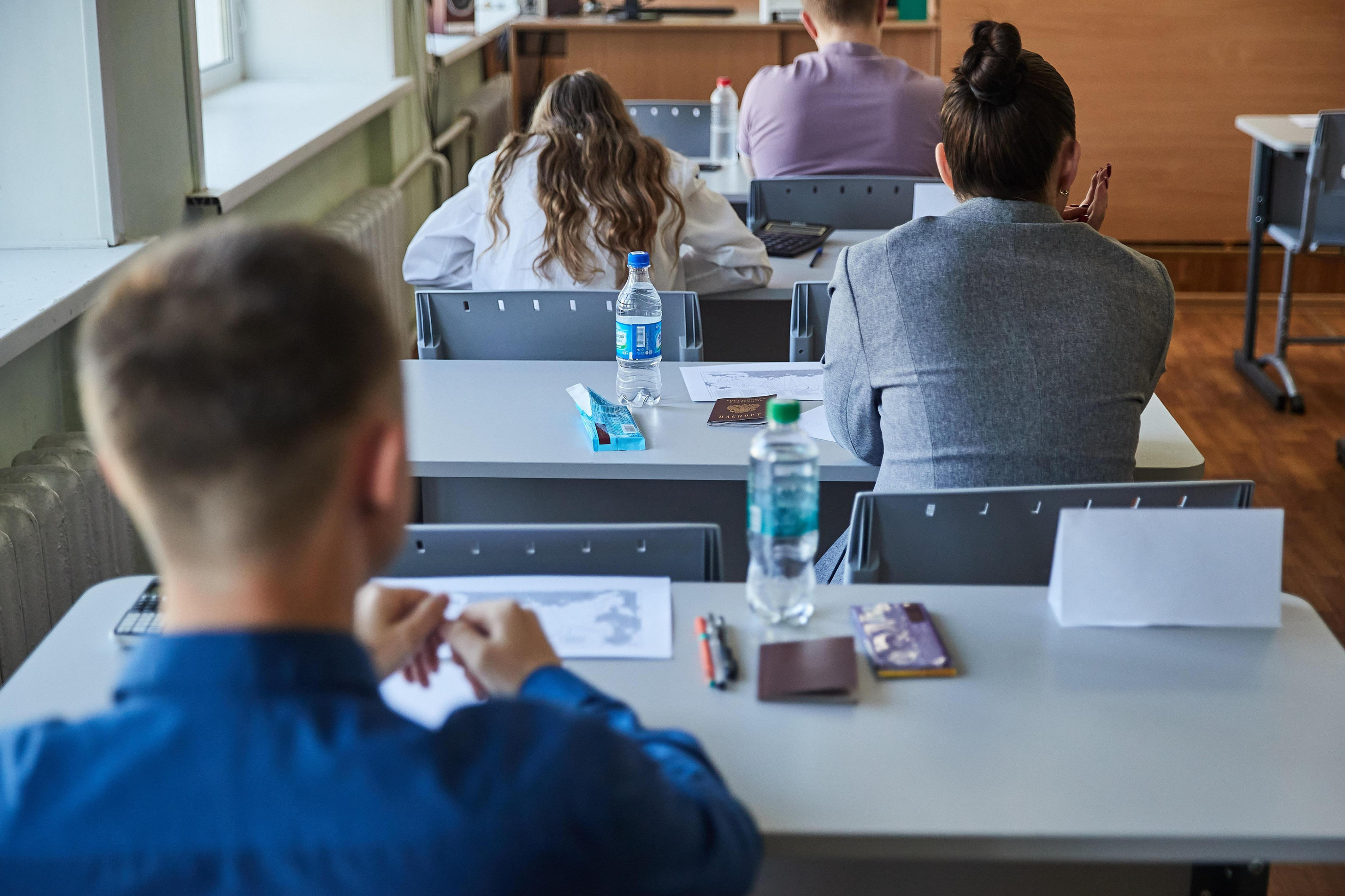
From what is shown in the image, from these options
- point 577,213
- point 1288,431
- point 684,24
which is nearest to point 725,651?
point 577,213

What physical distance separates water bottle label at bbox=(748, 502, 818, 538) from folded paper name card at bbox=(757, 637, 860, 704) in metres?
0.11

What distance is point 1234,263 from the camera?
5.55 metres

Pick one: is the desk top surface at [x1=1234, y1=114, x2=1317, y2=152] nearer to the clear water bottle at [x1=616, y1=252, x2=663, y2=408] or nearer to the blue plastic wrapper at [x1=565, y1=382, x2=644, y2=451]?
the clear water bottle at [x1=616, y1=252, x2=663, y2=408]

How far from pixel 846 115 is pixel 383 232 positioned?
1.52 metres

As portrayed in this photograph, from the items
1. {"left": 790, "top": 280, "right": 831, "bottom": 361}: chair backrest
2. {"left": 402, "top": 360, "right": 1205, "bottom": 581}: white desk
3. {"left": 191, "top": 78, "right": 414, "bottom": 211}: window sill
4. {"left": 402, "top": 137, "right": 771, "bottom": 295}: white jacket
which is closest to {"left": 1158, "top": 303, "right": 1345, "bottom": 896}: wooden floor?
{"left": 402, "top": 360, "right": 1205, "bottom": 581}: white desk

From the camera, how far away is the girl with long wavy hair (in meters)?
2.46

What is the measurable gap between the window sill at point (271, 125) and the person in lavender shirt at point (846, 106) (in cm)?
120

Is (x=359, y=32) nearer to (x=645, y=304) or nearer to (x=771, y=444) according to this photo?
(x=645, y=304)

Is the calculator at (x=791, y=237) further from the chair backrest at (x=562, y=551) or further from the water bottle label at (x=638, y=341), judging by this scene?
the chair backrest at (x=562, y=551)

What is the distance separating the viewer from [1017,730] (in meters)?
1.13

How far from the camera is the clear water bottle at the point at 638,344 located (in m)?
2.08

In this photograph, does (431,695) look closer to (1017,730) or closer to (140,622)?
(140,622)

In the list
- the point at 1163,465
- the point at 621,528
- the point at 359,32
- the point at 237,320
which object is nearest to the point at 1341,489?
the point at 1163,465

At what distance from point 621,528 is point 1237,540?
2.06 feet
